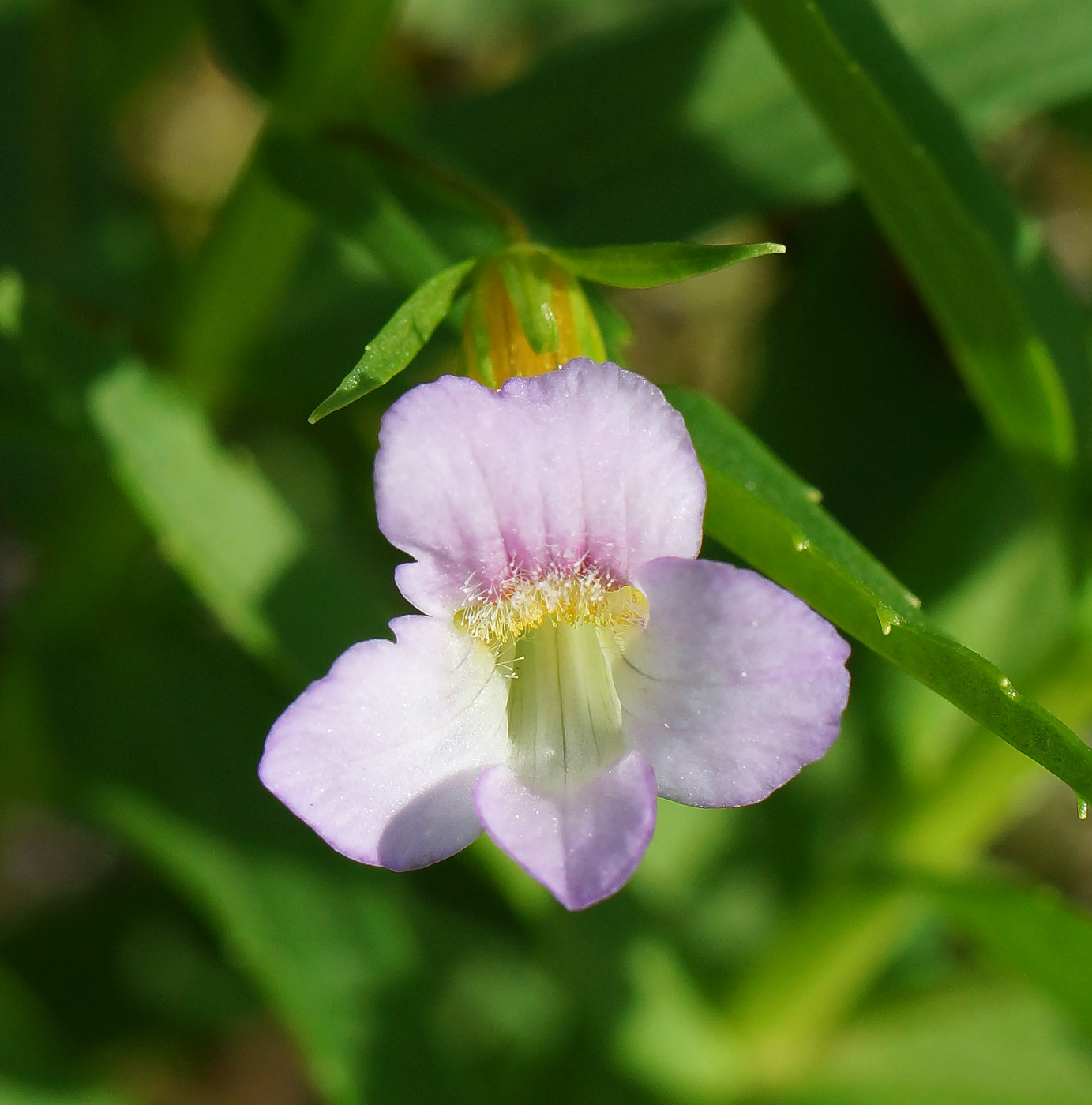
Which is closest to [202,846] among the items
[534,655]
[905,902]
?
[534,655]

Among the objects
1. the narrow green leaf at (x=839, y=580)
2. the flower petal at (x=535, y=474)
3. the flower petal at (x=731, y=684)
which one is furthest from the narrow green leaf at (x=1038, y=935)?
the flower petal at (x=535, y=474)

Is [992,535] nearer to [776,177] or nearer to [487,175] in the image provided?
[776,177]

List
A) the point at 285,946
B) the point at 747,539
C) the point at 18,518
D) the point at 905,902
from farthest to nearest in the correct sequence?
the point at 18,518 < the point at 905,902 < the point at 285,946 < the point at 747,539

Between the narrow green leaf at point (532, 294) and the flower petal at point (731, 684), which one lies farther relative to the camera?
the narrow green leaf at point (532, 294)

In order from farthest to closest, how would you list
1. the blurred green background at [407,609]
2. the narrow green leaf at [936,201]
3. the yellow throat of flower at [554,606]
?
the blurred green background at [407,609], the narrow green leaf at [936,201], the yellow throat of flower at [554,606]

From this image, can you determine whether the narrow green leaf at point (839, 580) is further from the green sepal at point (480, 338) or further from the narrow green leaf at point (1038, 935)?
the narrow green leaf at point (1038, 935)

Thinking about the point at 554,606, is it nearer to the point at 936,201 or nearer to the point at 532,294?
the point at 532,294
